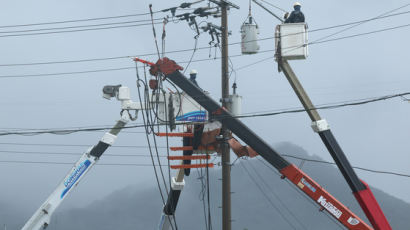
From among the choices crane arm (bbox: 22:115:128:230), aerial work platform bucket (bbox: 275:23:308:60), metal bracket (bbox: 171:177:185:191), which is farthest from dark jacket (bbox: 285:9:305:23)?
metal bracket (bbox: 171:177:185:191)

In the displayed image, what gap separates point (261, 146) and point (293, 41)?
3940 mm

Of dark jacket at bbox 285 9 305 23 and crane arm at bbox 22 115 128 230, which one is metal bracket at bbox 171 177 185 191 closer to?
crane arm at bbox 22 115 128 230

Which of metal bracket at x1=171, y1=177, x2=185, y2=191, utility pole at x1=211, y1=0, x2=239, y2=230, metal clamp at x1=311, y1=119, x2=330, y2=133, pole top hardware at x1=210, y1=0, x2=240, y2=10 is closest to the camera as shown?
metal clamp at x1=311, y1=119, x2=330, y2=133

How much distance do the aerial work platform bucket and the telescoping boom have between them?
9.78 ft

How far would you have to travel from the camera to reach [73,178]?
2356 cm

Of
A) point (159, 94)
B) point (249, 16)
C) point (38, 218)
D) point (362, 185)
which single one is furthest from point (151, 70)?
point (362, 185)

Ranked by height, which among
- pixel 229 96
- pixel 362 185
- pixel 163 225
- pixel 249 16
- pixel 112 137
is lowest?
pixel 163 225

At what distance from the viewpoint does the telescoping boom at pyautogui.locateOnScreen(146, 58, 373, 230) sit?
2219cm

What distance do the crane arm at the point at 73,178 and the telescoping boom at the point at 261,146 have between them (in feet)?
9.43

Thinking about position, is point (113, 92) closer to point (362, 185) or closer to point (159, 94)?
point (159, 94)

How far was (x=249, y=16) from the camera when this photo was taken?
23438mm

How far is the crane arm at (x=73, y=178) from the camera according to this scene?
23.1 meters

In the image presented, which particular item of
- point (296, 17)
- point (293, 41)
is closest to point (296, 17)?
point (296, 17)

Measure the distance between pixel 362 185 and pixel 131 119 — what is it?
896 centimetres
